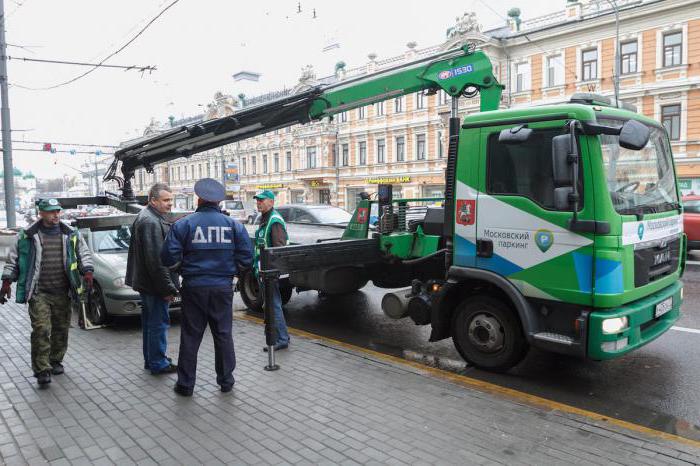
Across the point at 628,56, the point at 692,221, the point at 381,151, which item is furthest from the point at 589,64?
the point at 692,221

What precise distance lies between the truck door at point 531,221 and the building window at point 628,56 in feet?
92.8

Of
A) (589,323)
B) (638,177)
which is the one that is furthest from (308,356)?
(638,177)

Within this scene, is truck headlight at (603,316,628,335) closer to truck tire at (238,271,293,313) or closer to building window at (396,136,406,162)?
truck tire at (238,271,293,313)

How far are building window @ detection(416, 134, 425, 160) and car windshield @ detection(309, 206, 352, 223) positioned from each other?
2645 cm

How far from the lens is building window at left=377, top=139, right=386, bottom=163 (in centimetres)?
4203

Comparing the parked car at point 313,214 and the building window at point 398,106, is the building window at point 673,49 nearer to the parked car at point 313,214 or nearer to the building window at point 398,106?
the building window at point 398,106

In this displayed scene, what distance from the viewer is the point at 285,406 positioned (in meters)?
4.60

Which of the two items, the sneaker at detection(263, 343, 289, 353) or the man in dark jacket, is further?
the sneaker at detection(263, 343, 289, 353)

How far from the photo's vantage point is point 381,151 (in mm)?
42312

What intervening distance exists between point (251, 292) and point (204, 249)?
4.04 metres

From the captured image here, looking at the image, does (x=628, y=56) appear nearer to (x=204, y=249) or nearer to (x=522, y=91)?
(x=522, y=91)

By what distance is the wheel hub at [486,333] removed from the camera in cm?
545

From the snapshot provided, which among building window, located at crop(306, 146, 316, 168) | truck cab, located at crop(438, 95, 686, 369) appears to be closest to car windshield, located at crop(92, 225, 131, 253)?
truck cab, located at crop(438, 95, 686, 369)

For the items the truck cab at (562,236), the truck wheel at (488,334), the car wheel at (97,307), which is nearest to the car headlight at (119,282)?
the car wheel at (97,307)
